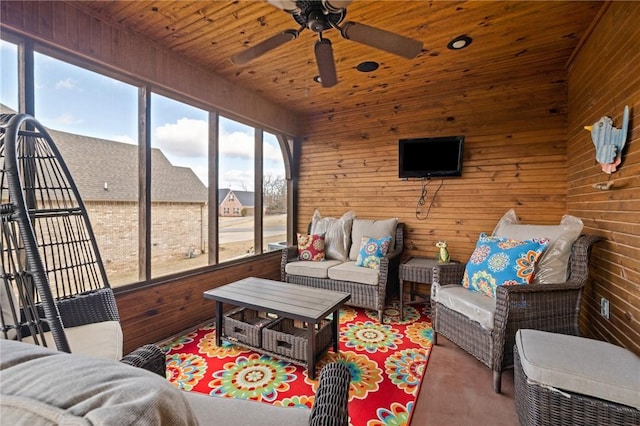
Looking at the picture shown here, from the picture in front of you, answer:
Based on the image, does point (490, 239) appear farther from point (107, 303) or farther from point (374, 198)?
point (107, 303)

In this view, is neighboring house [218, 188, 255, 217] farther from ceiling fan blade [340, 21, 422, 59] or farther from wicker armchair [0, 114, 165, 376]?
ceiling fan blade [340, 21, 422, 59]

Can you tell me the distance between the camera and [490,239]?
252 centimetres

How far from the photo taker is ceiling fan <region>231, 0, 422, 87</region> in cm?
142

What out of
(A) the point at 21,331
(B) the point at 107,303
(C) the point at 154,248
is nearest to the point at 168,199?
(C) the point at 154,248

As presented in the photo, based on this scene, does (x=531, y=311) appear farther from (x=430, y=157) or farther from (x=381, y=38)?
(x=430, y=157)

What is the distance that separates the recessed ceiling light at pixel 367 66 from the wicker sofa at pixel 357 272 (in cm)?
180

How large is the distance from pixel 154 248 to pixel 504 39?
361 centimetres

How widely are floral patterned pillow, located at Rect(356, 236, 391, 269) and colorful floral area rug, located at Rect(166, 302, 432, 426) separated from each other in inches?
26.6

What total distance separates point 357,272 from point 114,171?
8.01ft

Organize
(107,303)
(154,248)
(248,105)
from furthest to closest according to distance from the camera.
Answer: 1. (248,105)
2. (154,248)
3. (107,303)

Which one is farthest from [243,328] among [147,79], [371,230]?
[147,79]

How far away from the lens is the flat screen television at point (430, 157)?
11.7 feet

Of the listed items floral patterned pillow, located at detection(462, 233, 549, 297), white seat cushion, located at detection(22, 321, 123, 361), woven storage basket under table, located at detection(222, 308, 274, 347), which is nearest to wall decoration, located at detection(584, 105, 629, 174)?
floral patterned pillow, located at detection(462, 233, 549, 297)

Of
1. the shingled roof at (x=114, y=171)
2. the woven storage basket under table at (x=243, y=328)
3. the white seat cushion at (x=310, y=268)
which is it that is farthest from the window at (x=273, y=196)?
the woven storage basket under table at (x=243, y=328)
